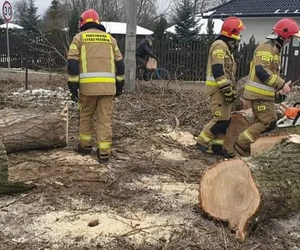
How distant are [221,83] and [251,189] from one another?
2.43 metres

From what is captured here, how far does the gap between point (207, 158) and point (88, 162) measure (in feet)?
5.38

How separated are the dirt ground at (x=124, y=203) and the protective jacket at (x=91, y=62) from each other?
2.97 feet

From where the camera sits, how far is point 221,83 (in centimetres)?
572

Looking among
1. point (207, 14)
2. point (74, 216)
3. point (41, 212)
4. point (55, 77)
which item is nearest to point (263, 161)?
point (74, 216)

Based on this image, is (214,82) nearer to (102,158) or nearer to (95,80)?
(95,80)

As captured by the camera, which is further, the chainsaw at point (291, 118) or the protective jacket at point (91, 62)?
the protective jacket at point (91, 62)

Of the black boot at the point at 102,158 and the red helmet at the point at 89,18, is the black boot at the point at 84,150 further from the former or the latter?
the red helmet at the point at 89,18

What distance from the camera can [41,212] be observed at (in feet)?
12.7

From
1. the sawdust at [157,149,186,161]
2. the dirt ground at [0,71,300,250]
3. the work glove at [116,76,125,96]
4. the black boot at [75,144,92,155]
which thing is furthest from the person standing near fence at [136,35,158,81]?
the black boot at [75,144,92,155]

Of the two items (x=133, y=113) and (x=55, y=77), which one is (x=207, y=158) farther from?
(x=55, y=77)

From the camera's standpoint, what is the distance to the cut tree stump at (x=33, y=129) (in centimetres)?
549

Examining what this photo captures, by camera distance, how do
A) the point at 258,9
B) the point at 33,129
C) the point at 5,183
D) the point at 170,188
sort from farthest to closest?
the point at 258,9, the point at 33,129, the point at 170,188, the point at 5,183

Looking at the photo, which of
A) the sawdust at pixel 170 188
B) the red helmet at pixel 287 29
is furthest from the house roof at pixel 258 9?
the sawdust at pixel 170 188

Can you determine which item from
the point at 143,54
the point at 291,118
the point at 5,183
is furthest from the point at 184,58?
the point at 5,183
